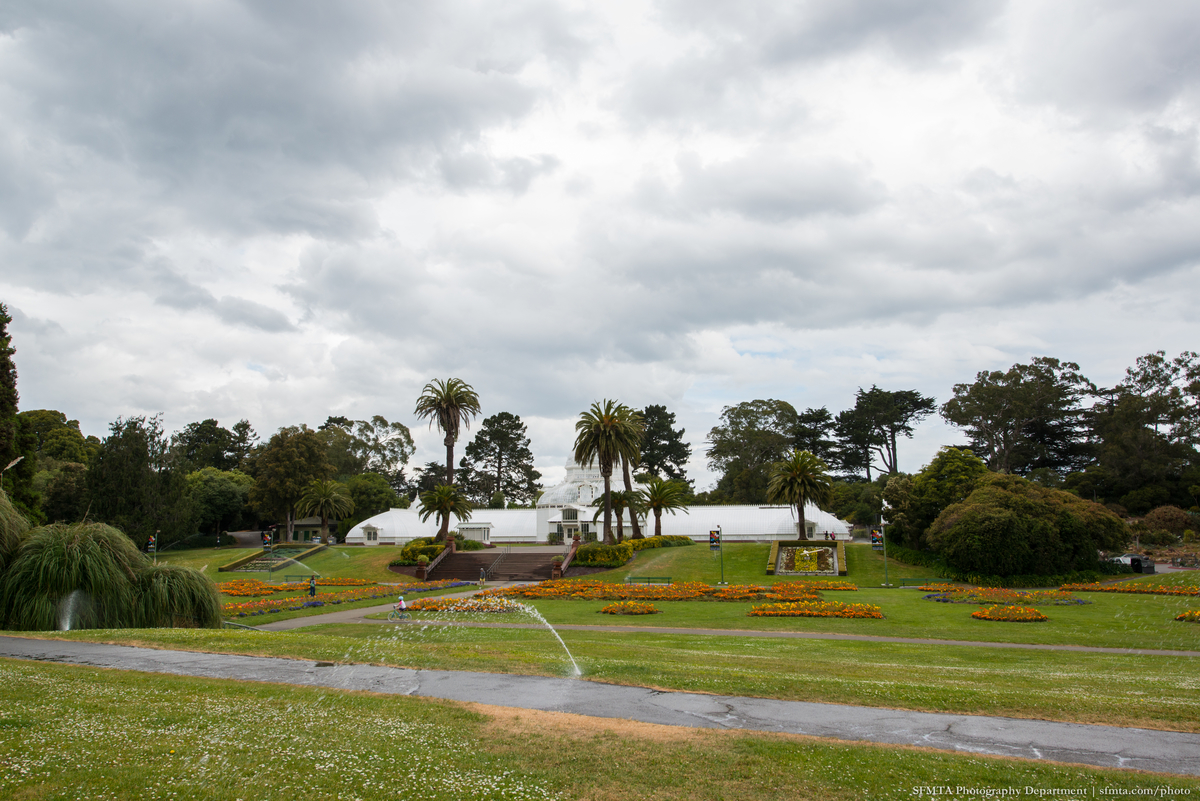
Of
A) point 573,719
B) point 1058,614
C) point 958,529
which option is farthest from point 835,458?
point 573,719

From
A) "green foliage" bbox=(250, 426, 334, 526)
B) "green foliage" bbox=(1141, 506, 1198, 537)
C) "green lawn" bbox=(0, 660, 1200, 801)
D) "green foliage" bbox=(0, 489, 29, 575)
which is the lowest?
"green foliage" bbox=(1141, 506, 1198, 537)

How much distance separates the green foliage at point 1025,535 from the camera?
3794 centimetres

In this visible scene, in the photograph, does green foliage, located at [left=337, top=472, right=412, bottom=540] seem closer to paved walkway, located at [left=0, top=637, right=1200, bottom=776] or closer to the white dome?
the white dome

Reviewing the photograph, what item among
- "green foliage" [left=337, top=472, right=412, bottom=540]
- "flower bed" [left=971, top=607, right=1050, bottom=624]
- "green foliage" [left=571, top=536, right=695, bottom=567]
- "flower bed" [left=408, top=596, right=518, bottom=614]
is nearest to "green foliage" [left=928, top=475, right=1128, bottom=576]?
"flower bed" [left=971, top=607, right=1050, bottom=624]

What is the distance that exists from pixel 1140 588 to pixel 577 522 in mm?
43636

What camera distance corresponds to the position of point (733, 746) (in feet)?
24.2

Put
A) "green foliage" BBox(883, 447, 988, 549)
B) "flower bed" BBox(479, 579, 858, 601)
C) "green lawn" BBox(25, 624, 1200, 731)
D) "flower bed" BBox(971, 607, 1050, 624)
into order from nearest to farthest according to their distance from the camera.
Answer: "green lawn" BBox(25, 624, 1200, 731) < "flower bed" BBox(971, 607, 1050, 624) < "flower bed" BBox(479, 579, 858, 601) < "green foliage" BBox(883, 447, 988, 549)

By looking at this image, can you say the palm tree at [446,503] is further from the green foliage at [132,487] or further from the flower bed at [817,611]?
the flower bed at [817,611]

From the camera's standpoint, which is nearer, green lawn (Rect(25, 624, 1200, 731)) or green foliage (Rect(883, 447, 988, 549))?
green lawn (Rect(25, 624, 1200, 731))

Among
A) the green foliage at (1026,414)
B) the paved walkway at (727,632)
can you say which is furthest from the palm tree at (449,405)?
the green foliage at (1026,414)

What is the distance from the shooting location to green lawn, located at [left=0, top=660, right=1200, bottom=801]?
239 inches

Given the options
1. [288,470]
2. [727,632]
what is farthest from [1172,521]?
[288,470]

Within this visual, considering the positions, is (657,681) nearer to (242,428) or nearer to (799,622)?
(799,622)

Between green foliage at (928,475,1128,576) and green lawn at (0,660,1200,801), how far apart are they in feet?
117
